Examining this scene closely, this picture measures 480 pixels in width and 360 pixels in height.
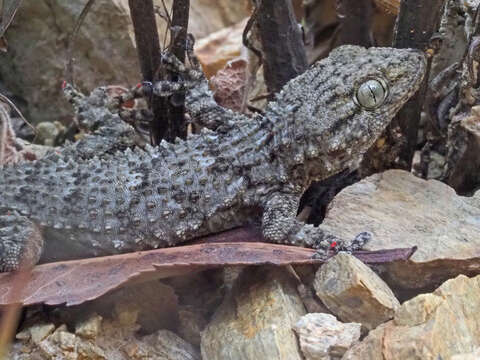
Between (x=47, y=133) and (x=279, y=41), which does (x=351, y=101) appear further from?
(x=47, y=133)

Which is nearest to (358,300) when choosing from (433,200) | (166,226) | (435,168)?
(433,200)

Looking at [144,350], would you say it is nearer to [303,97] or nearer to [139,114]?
[303,97]

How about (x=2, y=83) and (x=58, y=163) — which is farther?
(x=2, y=83)

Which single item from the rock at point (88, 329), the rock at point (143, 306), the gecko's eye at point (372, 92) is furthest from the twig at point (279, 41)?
the rock at point (88, 329)

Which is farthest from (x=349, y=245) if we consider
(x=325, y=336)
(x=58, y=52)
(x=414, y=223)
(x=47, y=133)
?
(x=58, y=52)

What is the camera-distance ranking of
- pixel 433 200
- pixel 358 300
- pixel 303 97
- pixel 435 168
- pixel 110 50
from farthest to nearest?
pixel 110 50, pixel 435 168, pixel 303 97, pixel 433 200, pixel 358 300

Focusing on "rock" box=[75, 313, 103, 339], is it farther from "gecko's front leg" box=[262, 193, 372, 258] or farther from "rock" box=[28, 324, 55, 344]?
"gecko's front leg" box=[262, 193, 372, 258]
